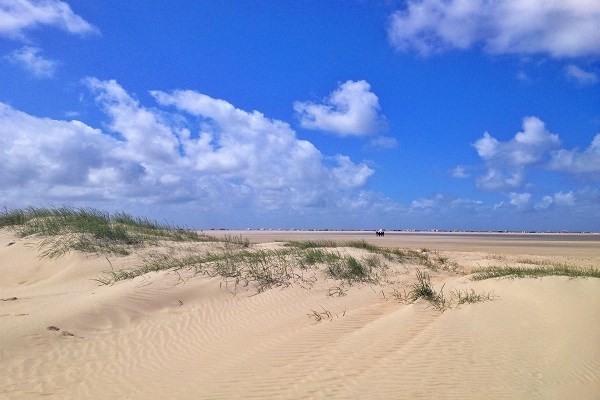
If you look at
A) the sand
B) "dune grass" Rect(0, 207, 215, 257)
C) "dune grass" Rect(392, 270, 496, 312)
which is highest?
"dune grass" Rect(0, 207, 215, 257)

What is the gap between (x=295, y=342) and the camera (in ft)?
20.4

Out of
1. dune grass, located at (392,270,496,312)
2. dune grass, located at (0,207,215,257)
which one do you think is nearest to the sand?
dune grass, located at (392,270,496,312)

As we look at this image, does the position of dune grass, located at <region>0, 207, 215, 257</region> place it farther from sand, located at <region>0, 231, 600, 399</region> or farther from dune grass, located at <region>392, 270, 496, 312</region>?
dune grass, located at <region>392, 270, 496, 312</region>

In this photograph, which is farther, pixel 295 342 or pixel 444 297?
pixel 444 297

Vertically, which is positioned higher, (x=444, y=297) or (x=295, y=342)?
(x=444, y=297)

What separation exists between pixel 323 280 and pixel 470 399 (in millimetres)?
5722

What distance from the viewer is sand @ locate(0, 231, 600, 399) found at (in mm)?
4801

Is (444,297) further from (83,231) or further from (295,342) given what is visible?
(83,231)

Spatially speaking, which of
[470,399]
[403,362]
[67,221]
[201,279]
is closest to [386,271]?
[201,279]

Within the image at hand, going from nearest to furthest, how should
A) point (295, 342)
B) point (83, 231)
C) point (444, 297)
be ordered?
point (295, 342), point (444, 297), point (83, 231)

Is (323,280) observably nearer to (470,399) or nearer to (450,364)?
(450,364)

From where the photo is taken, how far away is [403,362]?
529cm

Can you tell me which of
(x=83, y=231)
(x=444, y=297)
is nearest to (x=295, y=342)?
(x=444, y=297)

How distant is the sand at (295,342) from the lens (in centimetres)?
480
